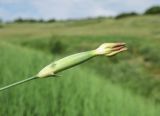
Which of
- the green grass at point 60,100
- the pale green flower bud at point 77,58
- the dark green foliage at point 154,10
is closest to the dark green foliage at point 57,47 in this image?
the green grass at point 60,100

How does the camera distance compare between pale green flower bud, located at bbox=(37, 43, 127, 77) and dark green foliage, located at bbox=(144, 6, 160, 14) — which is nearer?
pale green flower bud, located at bbox=(37, 43, 127, 77)

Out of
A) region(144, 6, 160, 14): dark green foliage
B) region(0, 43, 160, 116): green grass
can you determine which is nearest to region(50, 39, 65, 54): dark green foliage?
region(0, 43, 160, 116): green grass

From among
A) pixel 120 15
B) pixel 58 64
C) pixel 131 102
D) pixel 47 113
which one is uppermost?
pixel 58 64

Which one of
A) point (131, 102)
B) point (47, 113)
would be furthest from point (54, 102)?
point (131, 102)

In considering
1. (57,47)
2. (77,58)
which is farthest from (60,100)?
(57,47)

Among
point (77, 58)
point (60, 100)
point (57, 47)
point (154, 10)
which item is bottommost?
point (154, 10)

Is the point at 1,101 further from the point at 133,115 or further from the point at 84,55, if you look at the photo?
the point at 84,55

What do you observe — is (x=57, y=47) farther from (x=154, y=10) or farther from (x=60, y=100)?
(x=154, y=10)

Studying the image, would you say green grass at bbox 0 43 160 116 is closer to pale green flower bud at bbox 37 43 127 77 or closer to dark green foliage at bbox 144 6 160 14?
pale green flower bud at bbox 37 43 127 77

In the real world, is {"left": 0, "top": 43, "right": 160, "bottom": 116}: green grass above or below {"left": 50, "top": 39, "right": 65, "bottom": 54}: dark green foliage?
above

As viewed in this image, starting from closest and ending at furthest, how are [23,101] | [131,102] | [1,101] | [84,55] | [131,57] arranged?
[84,55] < [1,101] < [23,101] < [131,102] < [131,57]

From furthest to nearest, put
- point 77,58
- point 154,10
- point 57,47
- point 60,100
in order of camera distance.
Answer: point 154,10, point 57,47, point 60,100, point 77,58
